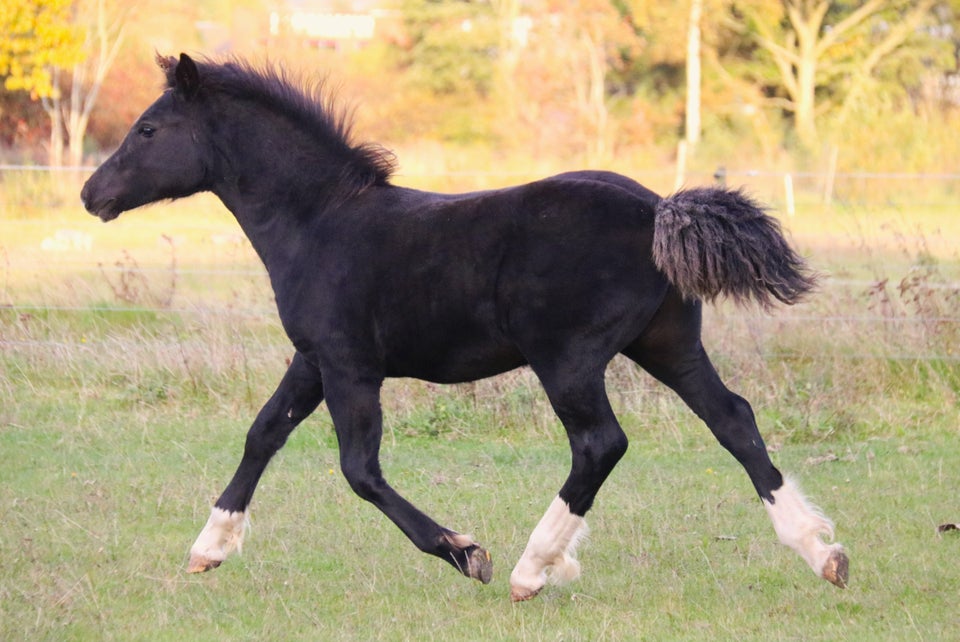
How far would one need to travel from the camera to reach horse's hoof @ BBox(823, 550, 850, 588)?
14.4 ft

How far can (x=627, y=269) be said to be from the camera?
4352mm

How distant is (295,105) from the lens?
5074 mm

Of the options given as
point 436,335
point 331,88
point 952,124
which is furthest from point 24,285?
point 952,124

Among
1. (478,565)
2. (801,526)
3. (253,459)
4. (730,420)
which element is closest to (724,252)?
(730,420)

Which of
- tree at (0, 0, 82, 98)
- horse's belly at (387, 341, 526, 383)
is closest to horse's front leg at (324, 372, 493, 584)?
horse's belly at (387, 341, 526, 383)

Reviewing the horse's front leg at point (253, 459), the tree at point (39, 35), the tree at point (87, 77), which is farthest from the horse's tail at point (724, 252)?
the tree at point (87, 77)

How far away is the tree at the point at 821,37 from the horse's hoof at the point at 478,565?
27779 mm

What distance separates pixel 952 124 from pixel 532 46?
49.4 ft

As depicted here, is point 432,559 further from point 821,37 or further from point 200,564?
point 821,37

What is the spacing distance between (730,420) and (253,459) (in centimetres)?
201

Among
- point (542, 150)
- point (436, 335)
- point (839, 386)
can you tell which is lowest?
point (542, 150)

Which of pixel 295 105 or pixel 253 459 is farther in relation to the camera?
pixel 295 105

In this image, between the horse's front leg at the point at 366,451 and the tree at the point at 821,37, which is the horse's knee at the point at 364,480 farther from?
the tree at the point at 821,37

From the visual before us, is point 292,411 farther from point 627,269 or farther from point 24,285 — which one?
point 24,285
